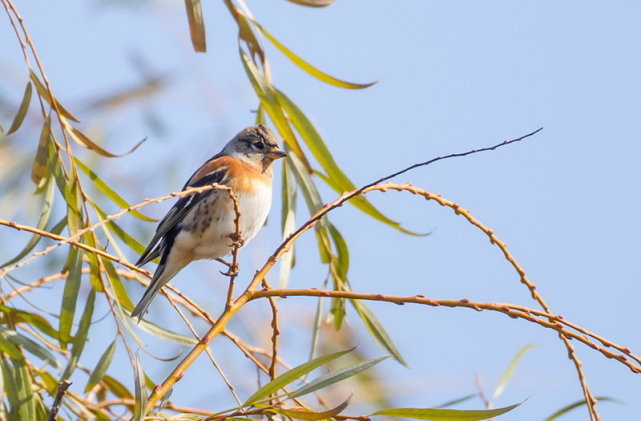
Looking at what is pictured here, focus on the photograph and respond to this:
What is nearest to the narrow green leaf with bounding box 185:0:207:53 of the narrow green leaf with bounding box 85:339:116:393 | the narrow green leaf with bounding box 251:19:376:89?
the narrow green leaf with bounding box 251:19:376:89

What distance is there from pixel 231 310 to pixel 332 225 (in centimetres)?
145

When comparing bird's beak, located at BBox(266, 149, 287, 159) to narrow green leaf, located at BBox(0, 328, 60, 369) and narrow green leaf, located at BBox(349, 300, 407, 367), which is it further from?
narrow green leaf, located at BBox(0, 328, 60, 369)

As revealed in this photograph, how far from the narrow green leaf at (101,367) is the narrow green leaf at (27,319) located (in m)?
0.37

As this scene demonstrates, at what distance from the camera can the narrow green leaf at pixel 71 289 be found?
A: 2.98 m

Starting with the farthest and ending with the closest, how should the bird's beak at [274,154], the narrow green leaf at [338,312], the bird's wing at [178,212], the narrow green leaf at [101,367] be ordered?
the bird's beak at [274,154] < the bird's wing at [178,212] < the narrow green leaf at [338,312] < the narrow green leaf at [101,367]

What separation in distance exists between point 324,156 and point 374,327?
642mm

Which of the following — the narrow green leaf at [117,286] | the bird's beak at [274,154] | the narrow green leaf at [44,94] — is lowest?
the narrow green leaf at [117,286]

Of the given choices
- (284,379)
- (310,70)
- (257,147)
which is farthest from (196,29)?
(284,379)

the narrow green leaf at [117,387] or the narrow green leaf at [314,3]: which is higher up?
the narrow green leaf at [314,3]

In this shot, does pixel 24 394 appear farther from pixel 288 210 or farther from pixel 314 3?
pixel 314 3

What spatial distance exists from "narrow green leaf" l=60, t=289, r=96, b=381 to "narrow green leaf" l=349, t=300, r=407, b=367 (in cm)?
83

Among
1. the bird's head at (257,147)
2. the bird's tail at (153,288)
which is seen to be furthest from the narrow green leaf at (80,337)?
the bird's head at (257,147)

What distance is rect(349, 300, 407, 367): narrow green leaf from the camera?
9.81 ft

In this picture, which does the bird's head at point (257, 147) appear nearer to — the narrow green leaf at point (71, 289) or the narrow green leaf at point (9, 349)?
the narrow green leaf at point (71, 289)
